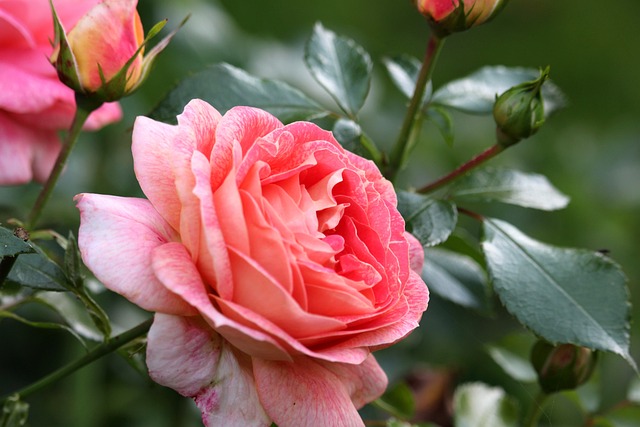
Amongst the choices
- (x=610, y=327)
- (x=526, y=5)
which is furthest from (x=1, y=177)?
(x=526, y=5)

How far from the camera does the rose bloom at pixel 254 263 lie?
15.8 inches

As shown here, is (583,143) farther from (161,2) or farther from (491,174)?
(491,174)

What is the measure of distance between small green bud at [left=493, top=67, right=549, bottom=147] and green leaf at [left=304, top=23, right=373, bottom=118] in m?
0.11

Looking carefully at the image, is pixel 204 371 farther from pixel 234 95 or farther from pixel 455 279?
pixel 455 279

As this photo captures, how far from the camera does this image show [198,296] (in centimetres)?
39

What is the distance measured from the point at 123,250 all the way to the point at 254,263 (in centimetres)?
6

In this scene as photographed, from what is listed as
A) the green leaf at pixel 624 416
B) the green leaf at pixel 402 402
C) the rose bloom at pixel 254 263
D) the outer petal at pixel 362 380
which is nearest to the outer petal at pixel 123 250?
the rose bloom at pixel 254 263

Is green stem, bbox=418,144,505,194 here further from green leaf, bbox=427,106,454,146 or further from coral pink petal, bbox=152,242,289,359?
coral pink petal, bbox=152,242,289,359

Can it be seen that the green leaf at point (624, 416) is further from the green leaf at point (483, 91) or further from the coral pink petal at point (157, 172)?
the coral pink petal at point (157, 172)

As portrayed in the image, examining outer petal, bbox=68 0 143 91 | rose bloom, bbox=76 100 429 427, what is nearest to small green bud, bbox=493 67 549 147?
rose bloom, bbox=76 100 429 427

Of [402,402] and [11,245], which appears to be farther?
[402,402]

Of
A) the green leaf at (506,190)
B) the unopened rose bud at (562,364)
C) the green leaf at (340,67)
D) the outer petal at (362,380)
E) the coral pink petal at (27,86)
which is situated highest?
the green leaf at (340,67)

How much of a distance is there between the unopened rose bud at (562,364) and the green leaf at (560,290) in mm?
51

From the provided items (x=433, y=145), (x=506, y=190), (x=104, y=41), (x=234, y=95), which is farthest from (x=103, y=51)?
(x=433, y=145)
